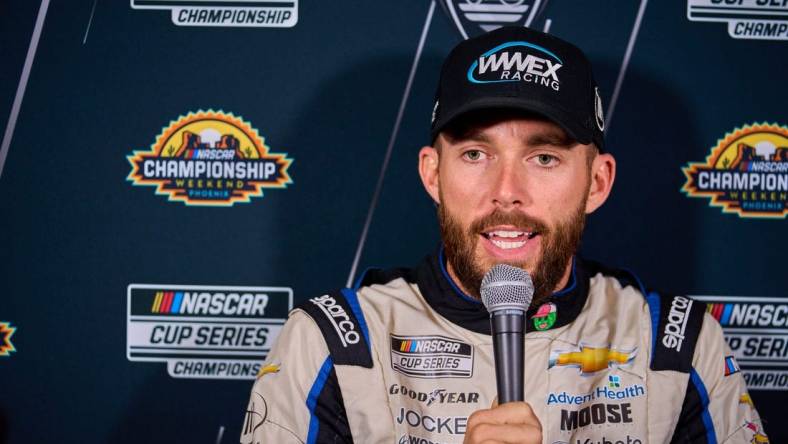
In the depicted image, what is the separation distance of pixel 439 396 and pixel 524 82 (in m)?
0.47

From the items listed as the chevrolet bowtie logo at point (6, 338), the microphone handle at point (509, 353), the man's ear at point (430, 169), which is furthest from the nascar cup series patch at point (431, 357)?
the chevrolet bowtie logo at point (6, 338)

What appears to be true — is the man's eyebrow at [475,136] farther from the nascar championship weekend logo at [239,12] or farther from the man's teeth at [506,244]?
the nascar championship weekend logo at [239,12]

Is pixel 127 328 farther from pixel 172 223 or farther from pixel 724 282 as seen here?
pixel 724 282

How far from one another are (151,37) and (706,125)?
1.15 meters

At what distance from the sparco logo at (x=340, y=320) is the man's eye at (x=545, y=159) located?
1.20ft

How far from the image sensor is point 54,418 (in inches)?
60.3

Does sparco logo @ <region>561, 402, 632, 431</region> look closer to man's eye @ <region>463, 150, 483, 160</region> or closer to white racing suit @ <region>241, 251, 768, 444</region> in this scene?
white racing suit @ <region>241, 251, 768, 444</region>

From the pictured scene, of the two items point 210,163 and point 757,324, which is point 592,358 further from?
point 210,163

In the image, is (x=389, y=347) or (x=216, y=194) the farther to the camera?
(x=216, y=194)

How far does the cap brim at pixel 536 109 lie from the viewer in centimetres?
101

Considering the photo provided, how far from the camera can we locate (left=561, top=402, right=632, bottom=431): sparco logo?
3.59ft

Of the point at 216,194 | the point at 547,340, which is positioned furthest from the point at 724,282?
the point at 216,194

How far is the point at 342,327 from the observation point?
3.64 feet

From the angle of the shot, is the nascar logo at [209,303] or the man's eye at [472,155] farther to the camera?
the nascar logo at [209,303]
